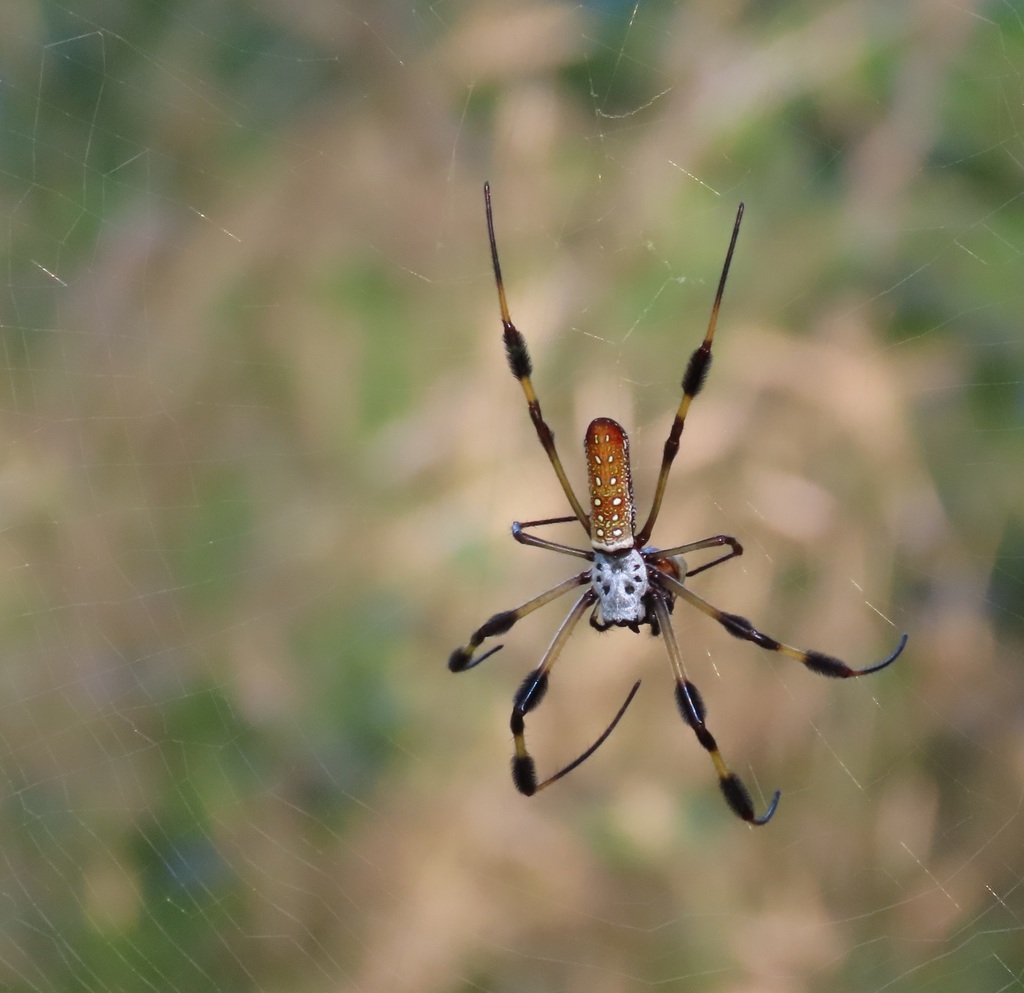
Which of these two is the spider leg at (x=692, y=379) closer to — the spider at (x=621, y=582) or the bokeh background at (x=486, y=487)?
the spider at (x=621, y=582)

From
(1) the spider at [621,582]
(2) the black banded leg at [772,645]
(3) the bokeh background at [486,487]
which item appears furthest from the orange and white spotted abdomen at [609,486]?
(3) the bokeh background at [486,487]

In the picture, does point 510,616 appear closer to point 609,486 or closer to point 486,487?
point 609,486

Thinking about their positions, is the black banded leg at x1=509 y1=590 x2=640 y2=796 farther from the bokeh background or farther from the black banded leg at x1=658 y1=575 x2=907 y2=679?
the bokeh background

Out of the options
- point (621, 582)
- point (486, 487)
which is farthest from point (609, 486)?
point (486, 487)

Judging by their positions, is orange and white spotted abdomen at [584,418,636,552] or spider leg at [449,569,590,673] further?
spider leg at [449,569,590,673]

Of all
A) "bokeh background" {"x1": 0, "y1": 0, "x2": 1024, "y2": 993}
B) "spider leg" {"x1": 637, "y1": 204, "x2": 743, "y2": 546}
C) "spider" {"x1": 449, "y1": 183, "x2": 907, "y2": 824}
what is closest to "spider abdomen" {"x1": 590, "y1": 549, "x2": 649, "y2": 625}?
"spider" {"x1": 449, "y1": 183, "x2": 907, "y2": 824}
